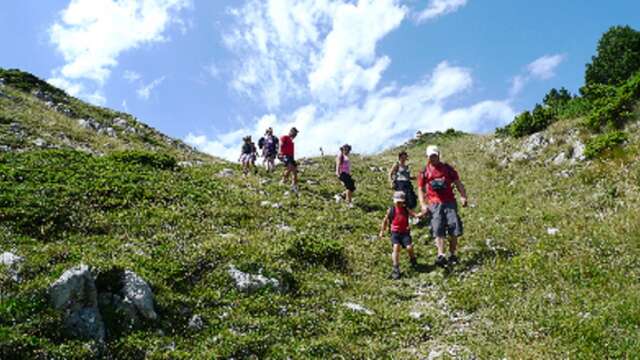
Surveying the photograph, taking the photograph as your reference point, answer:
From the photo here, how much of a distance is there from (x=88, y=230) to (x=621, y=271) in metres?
12.2

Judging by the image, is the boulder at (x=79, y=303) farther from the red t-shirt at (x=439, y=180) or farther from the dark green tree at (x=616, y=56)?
the dark green tree at (x=616, y=56)

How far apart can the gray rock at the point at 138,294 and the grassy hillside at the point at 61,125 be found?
51.6 feet

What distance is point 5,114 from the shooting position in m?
28.7

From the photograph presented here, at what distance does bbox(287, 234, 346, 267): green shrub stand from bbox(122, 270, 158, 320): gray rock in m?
4.56

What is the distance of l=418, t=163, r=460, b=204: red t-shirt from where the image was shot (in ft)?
45.8

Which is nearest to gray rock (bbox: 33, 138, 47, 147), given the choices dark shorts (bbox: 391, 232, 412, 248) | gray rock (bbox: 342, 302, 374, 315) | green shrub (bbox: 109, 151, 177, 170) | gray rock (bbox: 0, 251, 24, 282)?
green shrub (bbox: 109, 151, 177, 170)

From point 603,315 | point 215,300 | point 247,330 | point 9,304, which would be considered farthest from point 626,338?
point 9,304

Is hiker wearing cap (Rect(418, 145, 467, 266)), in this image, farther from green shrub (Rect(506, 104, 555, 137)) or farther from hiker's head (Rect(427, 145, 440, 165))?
green shrub (Rect(506, 104, 555, 137))

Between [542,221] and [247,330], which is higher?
[542,221]

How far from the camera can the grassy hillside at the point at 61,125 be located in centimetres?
2616

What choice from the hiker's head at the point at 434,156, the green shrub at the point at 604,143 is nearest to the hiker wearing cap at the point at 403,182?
the hiker's head at the point at 434,156

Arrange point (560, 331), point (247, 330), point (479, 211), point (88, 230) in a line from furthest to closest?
point (479, 211) → point (88, 230) → point (247, 330) → point (560, 331)

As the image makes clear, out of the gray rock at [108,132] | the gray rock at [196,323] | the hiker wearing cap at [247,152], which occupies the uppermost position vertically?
the gray rock at [108,132]

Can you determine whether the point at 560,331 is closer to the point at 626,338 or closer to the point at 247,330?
the point at 626,338
